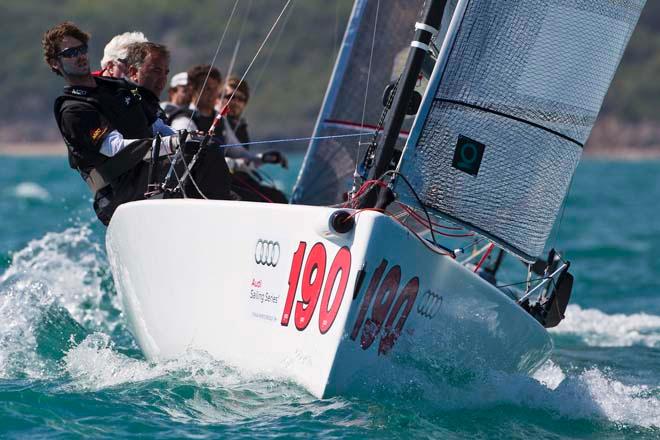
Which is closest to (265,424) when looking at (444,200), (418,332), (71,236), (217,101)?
(418,332)

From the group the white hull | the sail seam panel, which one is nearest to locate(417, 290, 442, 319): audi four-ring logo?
the white hull

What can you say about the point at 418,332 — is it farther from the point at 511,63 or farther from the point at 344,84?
the point at 344,84

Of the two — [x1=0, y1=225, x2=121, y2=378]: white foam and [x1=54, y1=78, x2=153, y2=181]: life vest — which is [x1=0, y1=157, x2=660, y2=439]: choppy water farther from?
[x1=54, y1=78, x2=153, y2=181]: life vest

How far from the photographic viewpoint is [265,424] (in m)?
3.66

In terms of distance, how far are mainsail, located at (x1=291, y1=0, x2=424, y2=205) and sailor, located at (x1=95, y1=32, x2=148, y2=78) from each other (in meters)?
1.38

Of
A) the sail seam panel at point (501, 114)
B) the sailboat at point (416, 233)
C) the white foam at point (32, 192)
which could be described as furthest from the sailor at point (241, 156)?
the white foam at point (32, 192)

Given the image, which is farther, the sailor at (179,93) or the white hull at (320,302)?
the sailor at (179,93)

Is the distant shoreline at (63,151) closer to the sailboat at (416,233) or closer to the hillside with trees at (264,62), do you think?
the hillside with trees at (264,62)

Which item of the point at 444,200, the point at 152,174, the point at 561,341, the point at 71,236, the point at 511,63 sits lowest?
the point at 71,236

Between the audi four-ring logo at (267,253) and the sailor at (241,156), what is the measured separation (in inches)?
74.8

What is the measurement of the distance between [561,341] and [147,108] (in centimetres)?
316

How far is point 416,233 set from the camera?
3846 mm

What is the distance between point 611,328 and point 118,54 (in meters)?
3.74

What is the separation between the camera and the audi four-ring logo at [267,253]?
12.7ft
